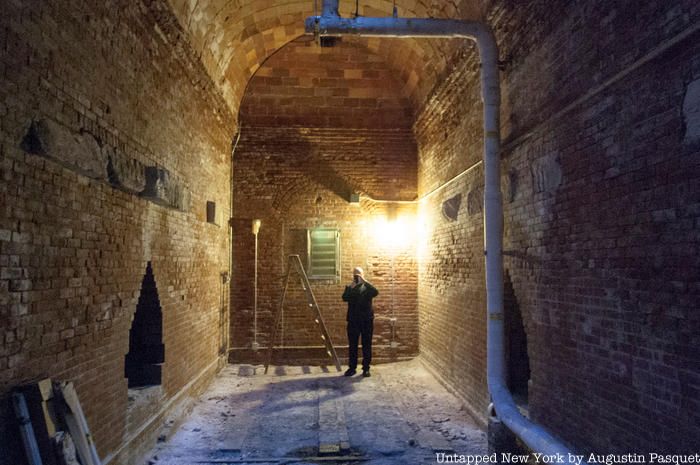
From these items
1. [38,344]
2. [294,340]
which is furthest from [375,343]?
[38,344]

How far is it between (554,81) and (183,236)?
16.4 feet

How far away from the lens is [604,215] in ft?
12.1

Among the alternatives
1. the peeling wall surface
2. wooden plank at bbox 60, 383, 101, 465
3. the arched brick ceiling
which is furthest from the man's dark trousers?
wooden plank at bbox 60, 383, 101, 465

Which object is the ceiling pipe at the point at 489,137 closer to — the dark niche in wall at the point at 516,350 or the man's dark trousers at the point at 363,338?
the dark niche in wall at the point at 516,350

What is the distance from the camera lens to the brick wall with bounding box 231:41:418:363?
10102mm

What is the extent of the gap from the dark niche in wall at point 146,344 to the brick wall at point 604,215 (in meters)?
4.04

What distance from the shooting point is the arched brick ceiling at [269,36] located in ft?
22.5

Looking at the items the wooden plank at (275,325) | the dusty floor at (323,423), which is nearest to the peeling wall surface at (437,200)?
the dusty floor at (323,423)

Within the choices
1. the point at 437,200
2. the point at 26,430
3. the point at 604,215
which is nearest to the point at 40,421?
the point at 26,430

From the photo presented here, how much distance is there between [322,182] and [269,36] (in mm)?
3011

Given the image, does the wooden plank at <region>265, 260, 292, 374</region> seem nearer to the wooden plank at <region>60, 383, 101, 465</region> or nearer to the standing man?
the standing man

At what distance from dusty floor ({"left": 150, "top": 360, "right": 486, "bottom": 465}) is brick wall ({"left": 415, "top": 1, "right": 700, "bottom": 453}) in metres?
0.97

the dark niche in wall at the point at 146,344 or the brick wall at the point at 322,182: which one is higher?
the brick wall at the point at 322,182

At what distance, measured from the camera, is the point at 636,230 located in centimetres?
334
